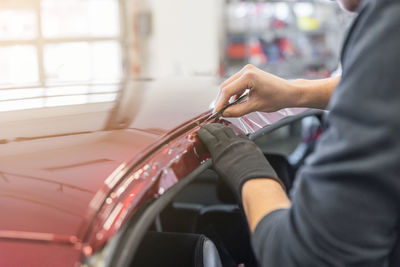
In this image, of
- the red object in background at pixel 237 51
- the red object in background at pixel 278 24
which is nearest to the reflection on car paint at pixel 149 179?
the red object in background at pixel 237 51

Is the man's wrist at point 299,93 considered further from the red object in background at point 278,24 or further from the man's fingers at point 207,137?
the red object in background at point 278,24

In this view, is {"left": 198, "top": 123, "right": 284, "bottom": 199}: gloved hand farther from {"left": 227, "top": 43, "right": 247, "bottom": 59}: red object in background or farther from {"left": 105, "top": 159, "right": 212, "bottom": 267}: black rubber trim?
{"left": 227, "top": 43, "right": 247, "bottom": 59}: red object in background

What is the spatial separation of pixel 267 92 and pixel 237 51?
15.9 feet

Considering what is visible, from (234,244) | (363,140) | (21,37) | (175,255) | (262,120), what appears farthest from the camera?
(21,37)

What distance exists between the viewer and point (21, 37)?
5.05m

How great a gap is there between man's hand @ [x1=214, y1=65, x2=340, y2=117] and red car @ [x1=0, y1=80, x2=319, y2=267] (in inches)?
1.0

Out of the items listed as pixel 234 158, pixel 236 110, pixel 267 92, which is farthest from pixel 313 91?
pixel 234 158

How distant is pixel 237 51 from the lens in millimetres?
5699

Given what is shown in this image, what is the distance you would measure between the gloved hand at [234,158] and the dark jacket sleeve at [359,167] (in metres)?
0.13

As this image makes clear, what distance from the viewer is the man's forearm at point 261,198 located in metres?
0.68

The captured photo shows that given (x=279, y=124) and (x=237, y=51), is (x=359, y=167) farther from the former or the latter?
(x=237, y=51)

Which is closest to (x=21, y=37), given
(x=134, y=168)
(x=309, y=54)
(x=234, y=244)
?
(x=309, y=54)

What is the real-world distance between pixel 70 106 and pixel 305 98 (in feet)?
1.70

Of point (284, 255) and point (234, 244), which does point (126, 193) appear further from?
point (234, 244)
